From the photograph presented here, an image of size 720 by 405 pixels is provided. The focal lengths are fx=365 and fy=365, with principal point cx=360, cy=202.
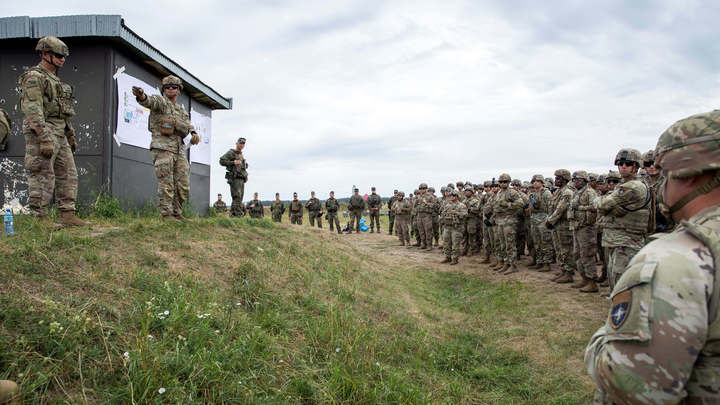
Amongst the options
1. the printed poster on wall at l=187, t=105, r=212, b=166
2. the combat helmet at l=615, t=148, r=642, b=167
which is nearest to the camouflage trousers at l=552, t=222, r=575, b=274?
the combat helmet at l=615, t=148, r=642, b=167

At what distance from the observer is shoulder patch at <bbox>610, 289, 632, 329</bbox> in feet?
4.12

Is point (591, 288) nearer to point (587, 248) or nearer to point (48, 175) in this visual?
point (587, 248)

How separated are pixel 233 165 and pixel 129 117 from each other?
2.78 metres

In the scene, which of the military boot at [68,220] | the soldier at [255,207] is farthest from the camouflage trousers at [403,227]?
the military boot at [68,220]

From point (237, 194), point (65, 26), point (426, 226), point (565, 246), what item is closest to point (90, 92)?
point (65, 26)

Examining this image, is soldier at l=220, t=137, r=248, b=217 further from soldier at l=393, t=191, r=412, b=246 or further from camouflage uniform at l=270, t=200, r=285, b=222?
camouflage uniform at l=270, t=200, r=285, b=222

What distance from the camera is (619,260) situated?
5348 mm

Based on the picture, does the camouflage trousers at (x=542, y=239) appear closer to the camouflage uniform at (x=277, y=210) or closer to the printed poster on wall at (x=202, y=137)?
the printed poster on wall at (x=202, y=137)

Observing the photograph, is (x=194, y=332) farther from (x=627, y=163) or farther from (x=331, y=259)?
(x=627, y=163)

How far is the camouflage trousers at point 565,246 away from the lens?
7.95 meters

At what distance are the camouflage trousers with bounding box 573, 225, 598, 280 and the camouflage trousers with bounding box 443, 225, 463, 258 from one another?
12.9 ft

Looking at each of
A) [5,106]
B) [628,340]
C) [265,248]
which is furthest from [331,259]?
[5,106]

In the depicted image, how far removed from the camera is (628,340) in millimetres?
1233

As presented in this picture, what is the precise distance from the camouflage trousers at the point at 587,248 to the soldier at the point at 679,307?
257 inches
